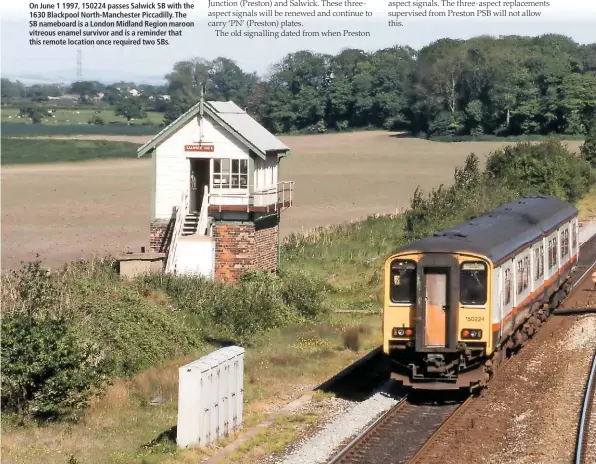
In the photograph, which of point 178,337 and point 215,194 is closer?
point 178,337

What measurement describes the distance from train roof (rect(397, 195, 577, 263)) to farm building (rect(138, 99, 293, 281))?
8.57 meters

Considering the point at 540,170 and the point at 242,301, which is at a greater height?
the point at 540,170

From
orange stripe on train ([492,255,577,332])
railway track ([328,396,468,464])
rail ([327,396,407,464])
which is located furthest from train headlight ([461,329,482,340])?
rail ([327,396,407,464])

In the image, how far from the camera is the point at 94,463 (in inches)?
593

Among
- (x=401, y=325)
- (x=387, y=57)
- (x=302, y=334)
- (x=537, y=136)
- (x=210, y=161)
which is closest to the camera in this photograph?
(x=401, y=325)

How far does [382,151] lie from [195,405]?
88.3m

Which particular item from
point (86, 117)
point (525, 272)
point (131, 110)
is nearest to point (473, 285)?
point (525, 272)

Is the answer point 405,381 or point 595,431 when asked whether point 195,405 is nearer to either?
point 405,381

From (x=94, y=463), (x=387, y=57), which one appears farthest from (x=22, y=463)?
(x=387, y=57)

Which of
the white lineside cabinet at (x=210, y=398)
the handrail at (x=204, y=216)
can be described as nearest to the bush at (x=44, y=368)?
the white lineside cabinet at (x=210, y=398)

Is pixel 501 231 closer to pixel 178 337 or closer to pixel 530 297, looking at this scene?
pixel 530 297

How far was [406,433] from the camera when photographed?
54.7 ft

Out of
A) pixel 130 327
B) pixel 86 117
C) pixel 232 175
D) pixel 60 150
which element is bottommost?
pixel 130 327

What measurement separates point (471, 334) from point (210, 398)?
15.1 ft
